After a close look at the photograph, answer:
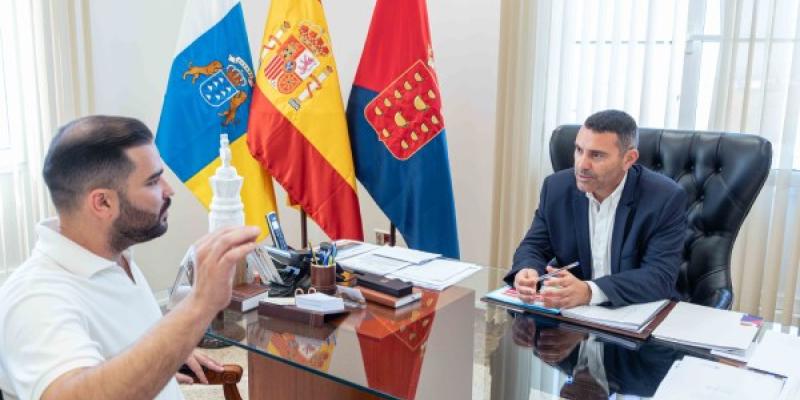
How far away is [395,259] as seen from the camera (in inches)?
79.7

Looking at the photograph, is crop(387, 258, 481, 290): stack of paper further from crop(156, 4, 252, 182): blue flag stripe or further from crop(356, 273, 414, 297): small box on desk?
crop(156, 4, 252, 182): blue flag stripe

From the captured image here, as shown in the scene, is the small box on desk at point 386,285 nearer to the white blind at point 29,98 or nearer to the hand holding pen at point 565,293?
the hand holding pen at point 565,293

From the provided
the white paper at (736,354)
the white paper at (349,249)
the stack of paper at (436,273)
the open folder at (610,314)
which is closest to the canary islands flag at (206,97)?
the white paper at (349,249)

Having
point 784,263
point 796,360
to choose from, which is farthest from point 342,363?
point 784,263

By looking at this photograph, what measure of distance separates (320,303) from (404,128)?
4.59 ft

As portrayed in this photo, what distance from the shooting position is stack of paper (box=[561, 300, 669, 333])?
60.4 inches

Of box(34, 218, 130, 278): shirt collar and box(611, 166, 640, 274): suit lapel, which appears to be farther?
box(611, 166, 640, 274): suit lapel

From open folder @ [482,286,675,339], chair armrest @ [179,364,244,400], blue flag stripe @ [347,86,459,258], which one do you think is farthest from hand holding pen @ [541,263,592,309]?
blue flag stripe @ [347,86,459,258]

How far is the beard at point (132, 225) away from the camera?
47.5 inches

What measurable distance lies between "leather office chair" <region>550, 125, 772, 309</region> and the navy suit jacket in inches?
4.1

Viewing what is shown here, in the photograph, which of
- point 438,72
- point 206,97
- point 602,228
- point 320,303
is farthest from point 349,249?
point 438,72

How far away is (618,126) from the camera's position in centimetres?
199

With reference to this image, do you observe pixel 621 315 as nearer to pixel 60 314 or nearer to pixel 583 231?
pixel 583 231

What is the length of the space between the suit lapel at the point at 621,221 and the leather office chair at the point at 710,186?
22 centimetres
